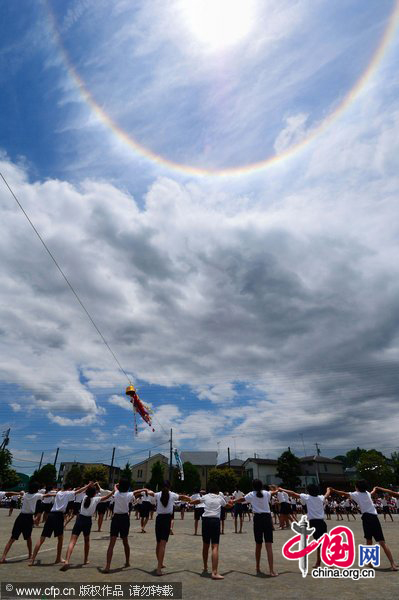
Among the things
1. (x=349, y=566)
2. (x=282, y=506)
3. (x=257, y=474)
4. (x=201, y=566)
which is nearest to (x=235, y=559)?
(x=201, y=566)

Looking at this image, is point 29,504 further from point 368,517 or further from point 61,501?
point 368,517

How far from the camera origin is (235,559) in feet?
32.4

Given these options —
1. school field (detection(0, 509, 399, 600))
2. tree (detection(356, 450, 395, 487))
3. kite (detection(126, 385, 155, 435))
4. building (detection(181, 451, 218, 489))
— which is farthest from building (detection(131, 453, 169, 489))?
school field (detection(0, 509, 399, 600))

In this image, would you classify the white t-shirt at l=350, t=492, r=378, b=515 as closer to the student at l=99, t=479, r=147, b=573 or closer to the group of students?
the group of students

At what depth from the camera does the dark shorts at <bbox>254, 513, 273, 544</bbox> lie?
792 cm

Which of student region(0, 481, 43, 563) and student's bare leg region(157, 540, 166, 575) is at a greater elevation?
student region(0, 481, 43, 563)

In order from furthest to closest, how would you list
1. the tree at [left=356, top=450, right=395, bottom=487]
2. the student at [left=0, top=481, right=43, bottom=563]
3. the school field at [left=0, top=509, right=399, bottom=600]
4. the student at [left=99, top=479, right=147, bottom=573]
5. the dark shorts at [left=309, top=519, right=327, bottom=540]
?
the tree at [left=356, top=450, right=395, bottom=487] < the student at [left=0, top=481, right=43, bottom=563] < the dark shorts at [left=309, top=519, right=327, bottom=540] < the student at [left=99, top=479, right=147, bottom=573] < the school field at [left=0, top=509, right=399, bottom=600]

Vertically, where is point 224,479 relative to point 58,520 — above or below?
above

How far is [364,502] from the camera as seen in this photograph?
8.77 meters

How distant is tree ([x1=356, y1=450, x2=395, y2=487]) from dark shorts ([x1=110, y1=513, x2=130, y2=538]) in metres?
64.3

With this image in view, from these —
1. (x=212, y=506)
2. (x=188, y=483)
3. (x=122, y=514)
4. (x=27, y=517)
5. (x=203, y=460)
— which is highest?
(x=203, y=460)

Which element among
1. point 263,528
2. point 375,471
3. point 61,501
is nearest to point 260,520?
point 263,528

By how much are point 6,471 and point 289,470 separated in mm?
45354

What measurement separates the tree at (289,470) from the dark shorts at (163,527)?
6184cm
